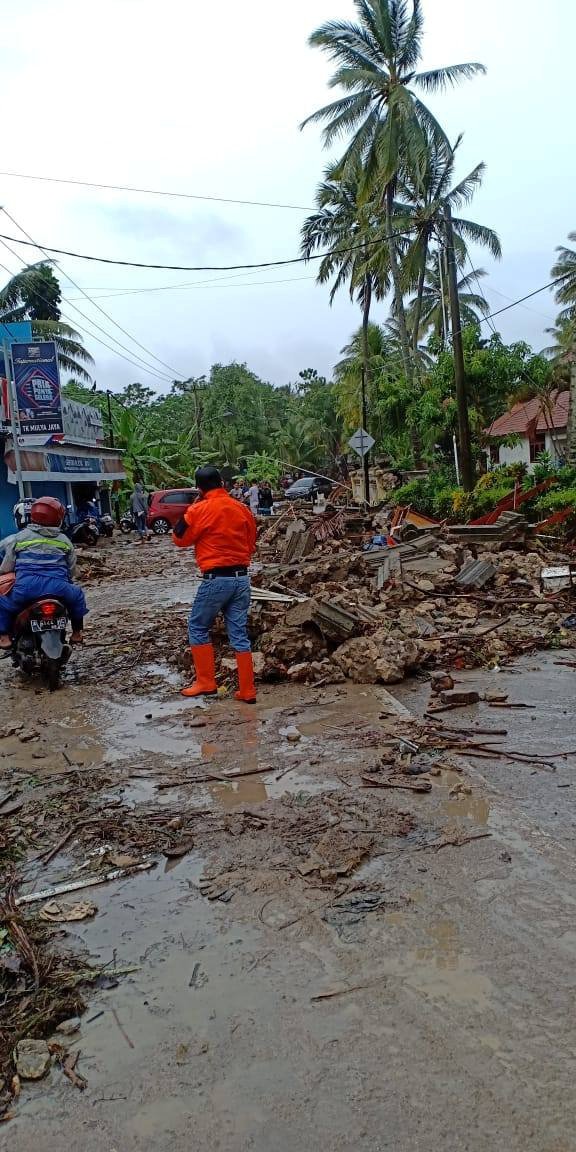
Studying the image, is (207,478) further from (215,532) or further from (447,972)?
(447,972)

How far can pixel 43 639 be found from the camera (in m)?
7.02

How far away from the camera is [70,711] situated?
6621 mm

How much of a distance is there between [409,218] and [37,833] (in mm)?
31709

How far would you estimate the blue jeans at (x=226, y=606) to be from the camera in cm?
647

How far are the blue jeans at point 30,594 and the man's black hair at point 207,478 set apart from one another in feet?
5.07

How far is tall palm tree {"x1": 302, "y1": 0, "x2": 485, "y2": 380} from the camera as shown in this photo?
29.1m

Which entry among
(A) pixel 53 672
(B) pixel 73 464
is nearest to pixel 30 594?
(A) pixel 53 672

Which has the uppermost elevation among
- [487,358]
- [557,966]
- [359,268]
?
[359,268]

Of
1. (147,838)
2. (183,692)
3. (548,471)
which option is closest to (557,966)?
(147,838)

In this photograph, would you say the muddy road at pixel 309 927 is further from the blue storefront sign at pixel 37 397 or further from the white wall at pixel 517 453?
the white wall at pixel 517 453

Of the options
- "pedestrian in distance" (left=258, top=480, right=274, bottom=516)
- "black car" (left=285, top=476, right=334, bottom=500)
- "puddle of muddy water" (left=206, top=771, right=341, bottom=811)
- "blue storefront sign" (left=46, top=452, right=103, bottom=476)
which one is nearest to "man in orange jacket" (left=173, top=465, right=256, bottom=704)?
"puddle of muddy water" (left=206, top=771, right=341, bottom=811)

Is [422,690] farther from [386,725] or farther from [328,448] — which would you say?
[328,448]

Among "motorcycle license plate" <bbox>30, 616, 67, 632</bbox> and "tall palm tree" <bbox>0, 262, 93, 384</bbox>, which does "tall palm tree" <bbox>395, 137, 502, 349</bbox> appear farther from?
"motorcycle license plate" <bbox>30, 616, 67, 632</bbox>

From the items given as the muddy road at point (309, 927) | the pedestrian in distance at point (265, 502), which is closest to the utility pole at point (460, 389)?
the pedestrian in distance at point (265, 502)
